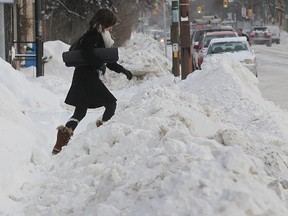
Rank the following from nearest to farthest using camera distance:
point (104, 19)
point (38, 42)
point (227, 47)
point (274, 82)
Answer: point (104, 19) < point (38, 42) < point (274, 82) < point (227, 47)

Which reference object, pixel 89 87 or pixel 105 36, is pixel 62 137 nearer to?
pixel 89 87

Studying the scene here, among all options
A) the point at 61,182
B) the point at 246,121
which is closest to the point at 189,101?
the point at 246,121

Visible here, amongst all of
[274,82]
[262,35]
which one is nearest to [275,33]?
[262,35]

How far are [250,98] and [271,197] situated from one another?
8148 millimetres

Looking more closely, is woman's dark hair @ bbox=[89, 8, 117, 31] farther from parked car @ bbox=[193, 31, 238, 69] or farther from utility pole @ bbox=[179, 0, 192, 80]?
parked car @ bbox=[193, 31, 238, 69]

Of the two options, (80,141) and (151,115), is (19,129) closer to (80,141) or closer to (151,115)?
(80,141)

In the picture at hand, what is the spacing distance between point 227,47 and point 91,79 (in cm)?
1424

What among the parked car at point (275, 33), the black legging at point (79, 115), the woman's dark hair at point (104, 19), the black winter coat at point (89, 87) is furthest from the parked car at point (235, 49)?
the parked car at point (275, 33)

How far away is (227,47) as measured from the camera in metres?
21.8

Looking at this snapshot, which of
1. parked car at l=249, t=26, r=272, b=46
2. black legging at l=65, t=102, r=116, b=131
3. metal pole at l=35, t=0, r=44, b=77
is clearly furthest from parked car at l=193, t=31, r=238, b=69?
parked car at l=249, t=26, r=272, b=46

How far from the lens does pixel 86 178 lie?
19.6 feet

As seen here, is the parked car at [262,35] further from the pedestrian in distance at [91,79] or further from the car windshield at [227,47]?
the pedestrian in distance at [91,79]

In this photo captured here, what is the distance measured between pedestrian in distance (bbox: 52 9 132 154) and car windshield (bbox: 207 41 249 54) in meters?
13.6

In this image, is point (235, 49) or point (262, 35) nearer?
point (235, 49)
